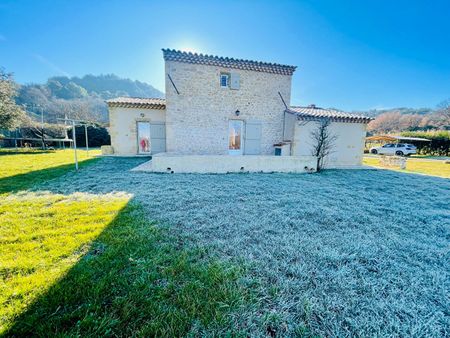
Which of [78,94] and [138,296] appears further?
[78,94]

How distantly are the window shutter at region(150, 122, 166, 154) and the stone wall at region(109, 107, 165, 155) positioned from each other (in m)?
0.42

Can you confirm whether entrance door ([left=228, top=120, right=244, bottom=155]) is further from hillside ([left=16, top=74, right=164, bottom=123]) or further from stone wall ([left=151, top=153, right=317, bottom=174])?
hillside ([left=16, top=74, right=164, bottom=123])

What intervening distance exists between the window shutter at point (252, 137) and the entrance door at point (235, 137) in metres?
0.38

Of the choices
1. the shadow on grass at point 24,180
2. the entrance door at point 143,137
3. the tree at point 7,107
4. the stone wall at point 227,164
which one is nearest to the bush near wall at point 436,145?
the stone wall at point 227,164

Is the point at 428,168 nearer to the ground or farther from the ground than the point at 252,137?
nearer to the ground

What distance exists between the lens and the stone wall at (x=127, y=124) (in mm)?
12602

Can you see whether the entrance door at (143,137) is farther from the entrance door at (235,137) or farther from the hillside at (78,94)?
the hillside at (78,94)

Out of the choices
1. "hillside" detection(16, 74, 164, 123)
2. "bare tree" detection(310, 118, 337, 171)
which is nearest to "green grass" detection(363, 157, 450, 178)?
"bare tree" detection(310, 118, 337, 171)

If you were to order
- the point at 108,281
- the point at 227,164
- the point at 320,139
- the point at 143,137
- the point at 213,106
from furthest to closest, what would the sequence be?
1. the point at 143,137
2. the point at 213,106
3. the point at 320,139
4. the point at 227,164
5. the point at 108,281

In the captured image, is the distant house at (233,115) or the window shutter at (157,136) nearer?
the distant house at (233,115)

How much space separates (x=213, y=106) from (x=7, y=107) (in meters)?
15.5

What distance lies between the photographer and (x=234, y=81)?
36.1ft

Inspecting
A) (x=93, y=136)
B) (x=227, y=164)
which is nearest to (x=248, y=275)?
(x=227, y=164)

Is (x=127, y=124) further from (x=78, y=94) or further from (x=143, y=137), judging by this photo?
(x=78, y=94)
